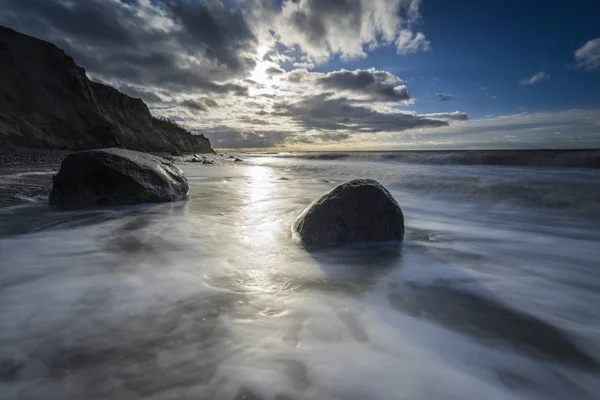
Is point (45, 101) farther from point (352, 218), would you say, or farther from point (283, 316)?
point (283, 316)

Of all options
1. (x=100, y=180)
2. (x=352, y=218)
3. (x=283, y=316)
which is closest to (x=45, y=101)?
(x=100, y=180)

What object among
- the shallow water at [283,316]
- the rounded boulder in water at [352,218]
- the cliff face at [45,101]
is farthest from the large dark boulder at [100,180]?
the cliff face at [45,101]

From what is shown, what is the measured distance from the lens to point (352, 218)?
294 cm

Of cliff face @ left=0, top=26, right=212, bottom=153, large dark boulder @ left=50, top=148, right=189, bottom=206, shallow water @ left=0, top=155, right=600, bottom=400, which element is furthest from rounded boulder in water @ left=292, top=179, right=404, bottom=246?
cliff face @ left=0, top=26, right=212, bottom=153

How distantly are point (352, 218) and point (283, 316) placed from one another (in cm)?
155

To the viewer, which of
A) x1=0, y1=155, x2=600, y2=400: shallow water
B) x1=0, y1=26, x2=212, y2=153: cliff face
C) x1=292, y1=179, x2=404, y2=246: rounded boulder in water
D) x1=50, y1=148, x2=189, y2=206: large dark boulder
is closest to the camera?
x1=0, y1=155, x2=600, y2=400: shallow water

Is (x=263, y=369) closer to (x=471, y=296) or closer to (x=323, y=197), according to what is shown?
(x=471, y=296)

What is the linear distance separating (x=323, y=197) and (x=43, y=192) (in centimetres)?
502

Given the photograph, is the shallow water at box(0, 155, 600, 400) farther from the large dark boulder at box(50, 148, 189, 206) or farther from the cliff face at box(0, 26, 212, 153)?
the cliff face at box(0, 26, 212, 153)

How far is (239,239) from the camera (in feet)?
10.1

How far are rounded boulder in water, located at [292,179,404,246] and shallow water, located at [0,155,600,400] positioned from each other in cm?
20

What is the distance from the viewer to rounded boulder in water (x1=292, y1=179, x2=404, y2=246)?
291cm

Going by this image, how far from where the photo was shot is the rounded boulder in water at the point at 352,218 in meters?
2.91

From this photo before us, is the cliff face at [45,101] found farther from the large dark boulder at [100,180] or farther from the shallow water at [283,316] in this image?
the shallow water at [283,316]
